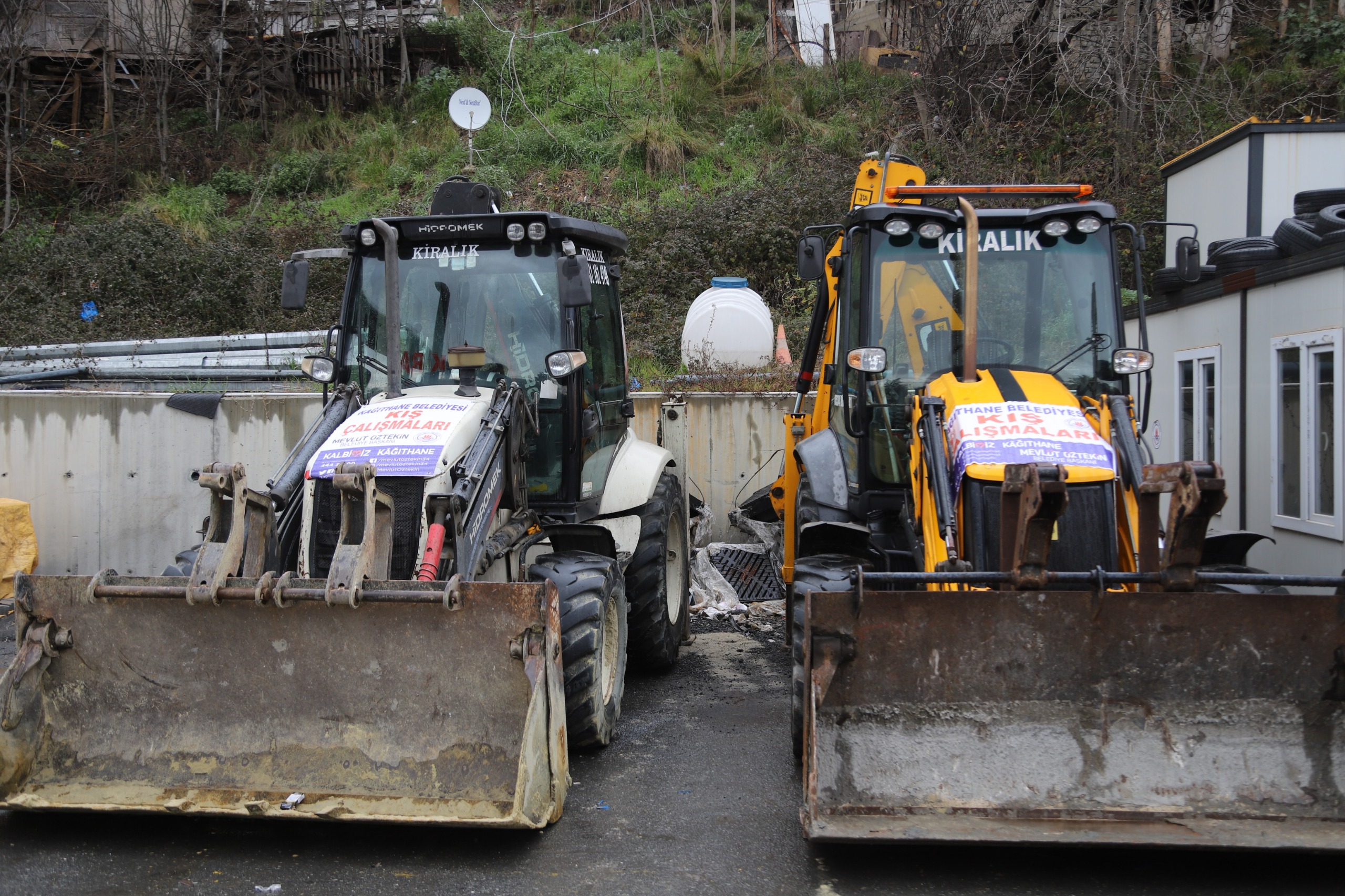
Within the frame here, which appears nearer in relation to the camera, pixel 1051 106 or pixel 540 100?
pixel 1051 106

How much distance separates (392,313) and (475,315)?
572 mm

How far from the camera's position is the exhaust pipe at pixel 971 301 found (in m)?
5.25

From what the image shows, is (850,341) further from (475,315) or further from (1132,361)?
(475,315)

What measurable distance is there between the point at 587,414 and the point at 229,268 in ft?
42.6

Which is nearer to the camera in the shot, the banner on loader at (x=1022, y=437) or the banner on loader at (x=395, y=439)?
the banner on loader at (x=1022, y=437)

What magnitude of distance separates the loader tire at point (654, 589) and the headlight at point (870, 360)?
1.92m

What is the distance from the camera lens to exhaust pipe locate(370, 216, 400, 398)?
558 cm

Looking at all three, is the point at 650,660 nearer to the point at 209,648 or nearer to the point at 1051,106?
the point at 209,648

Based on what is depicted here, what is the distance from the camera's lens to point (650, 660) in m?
6.91

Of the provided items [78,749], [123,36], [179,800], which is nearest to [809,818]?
[179,800]

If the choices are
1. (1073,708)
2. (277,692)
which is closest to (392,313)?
(277,692)

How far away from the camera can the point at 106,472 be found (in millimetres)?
9875

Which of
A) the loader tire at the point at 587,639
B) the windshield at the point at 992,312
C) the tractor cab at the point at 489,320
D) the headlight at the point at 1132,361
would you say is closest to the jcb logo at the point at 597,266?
the tractor cab at the point at 489,320

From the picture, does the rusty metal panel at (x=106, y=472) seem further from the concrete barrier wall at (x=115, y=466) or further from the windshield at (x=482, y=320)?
the windshield at (x=482, y=320)
